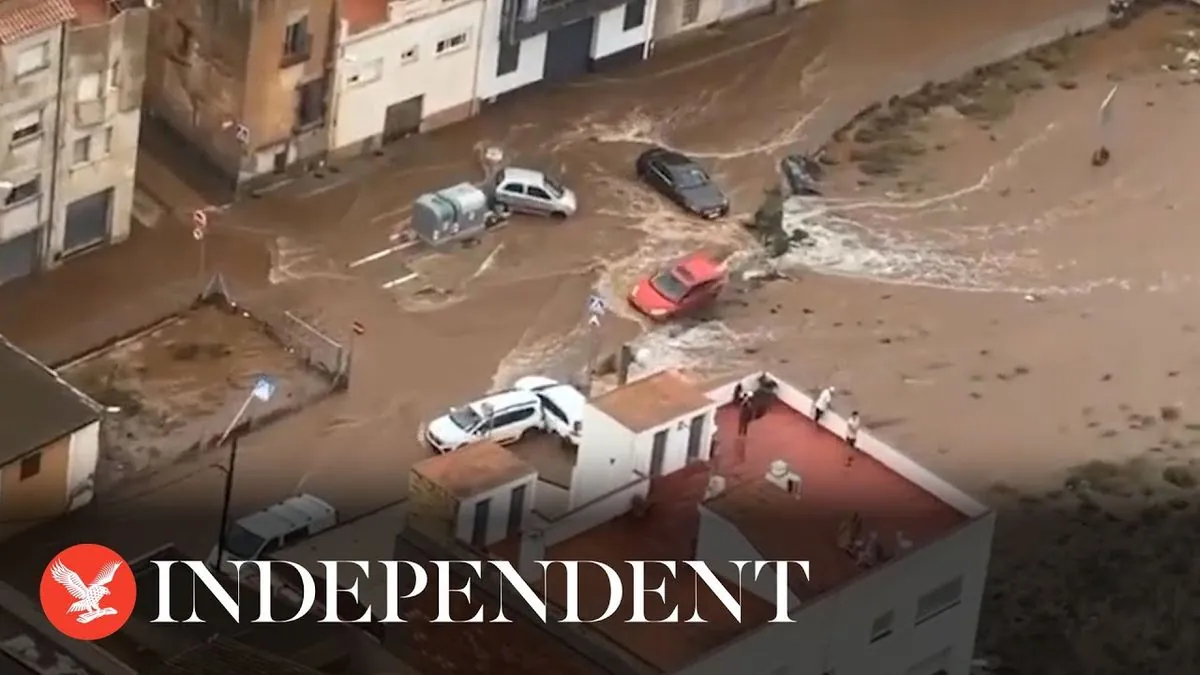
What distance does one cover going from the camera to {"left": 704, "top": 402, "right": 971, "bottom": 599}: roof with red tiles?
2853 centimetres

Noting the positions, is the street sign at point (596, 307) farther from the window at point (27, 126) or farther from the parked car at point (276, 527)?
the window at point (27, 126)

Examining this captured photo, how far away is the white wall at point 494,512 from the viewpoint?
93.6 ft

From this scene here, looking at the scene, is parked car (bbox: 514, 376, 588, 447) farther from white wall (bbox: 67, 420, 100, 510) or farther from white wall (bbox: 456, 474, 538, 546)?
white wall (bbox: 456, 474, 538, 546)

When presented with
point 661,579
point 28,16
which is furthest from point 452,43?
point 661,579

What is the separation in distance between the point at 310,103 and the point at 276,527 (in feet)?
29.0

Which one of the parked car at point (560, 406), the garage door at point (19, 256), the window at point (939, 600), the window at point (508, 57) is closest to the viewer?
the window at point (939, 600)

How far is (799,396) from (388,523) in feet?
16.0

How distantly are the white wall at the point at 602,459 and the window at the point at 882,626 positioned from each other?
8.78 feet

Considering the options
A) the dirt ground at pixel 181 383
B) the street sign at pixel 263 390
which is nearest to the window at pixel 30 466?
the dirt ground at pixel 181 383

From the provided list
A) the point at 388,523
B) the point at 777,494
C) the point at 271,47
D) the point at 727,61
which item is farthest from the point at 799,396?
the point at 727,61

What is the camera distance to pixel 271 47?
4119 cm

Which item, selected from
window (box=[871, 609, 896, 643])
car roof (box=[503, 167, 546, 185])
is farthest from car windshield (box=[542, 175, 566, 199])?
window (box=[871, 609, 896, 643])

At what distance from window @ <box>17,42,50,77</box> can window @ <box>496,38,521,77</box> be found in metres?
7.79

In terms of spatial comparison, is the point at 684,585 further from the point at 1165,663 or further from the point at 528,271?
the point at 528,271
